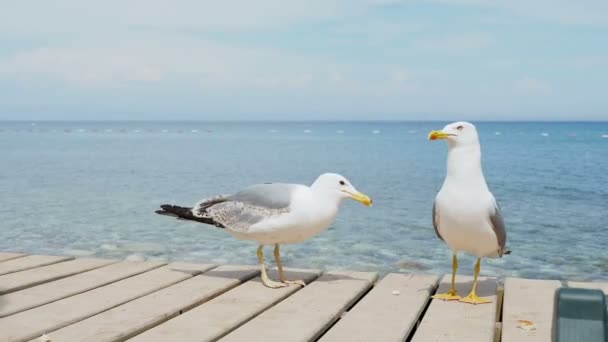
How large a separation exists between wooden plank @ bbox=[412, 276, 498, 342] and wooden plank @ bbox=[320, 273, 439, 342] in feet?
0.21

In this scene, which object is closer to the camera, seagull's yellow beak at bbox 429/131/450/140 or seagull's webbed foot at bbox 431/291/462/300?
seagull's yellow beak at bbox 429/131/450/140

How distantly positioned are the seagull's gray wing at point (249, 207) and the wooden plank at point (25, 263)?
1164mm

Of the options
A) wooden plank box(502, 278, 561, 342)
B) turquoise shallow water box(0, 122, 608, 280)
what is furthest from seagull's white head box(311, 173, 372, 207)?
turquoise shallow water box(0, 122, 608, 280)

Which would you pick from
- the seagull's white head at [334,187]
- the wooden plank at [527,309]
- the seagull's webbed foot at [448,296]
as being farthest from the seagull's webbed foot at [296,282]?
the wooden plank at [527,309]

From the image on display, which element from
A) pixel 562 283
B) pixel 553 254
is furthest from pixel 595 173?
pixel 562 283

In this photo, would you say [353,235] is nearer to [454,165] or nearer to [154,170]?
[454,165]

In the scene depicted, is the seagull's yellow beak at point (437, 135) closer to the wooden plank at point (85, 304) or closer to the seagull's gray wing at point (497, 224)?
the seagull's gray wing at point (497, 224)

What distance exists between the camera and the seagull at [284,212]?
13.9ft

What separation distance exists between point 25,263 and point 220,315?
195 cm

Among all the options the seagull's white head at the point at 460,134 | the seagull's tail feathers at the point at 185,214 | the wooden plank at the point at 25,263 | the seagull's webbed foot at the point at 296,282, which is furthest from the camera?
the wooden plank at the point at 25,263

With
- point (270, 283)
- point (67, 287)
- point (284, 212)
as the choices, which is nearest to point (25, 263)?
point (67, 287)

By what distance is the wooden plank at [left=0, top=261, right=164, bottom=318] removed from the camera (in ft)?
12.3

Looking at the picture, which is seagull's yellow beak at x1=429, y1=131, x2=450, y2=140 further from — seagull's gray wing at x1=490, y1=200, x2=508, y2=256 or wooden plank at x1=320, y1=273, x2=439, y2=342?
wooden plank at x1=320, y1=273, x2=439, y2=342

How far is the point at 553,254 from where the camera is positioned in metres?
9.05
